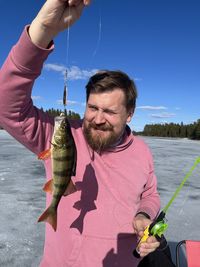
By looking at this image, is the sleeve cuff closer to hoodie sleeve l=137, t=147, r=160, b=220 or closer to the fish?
the fish

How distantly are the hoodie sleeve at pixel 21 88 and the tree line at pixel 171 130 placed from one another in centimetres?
4307

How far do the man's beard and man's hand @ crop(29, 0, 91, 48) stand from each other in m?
0.71

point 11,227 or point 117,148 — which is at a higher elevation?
point 117,148

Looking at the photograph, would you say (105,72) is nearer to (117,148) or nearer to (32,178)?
(117,148)

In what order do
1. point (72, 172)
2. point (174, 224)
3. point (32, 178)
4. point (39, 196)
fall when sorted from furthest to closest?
point (32, 178) → point (39, 196) → point (174, 224) → point (72, 172)

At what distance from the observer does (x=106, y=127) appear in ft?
7.97

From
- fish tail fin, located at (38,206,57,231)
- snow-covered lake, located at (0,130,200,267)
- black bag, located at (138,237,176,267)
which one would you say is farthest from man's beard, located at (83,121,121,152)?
snow-covered lake, located at (0,130,200,267)

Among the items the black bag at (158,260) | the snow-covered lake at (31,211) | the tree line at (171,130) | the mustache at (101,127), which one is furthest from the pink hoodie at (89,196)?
the tree line at (171,130)

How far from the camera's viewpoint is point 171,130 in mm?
47688

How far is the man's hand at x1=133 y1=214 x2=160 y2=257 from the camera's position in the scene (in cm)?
215

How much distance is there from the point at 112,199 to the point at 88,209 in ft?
0.58

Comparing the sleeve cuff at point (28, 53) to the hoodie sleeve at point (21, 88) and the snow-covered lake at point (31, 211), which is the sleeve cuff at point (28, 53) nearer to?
the hoodie sleeve at point (21, 88)

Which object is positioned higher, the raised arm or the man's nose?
the raised arm

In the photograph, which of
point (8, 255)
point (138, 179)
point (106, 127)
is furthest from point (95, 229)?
point (8, 255)
